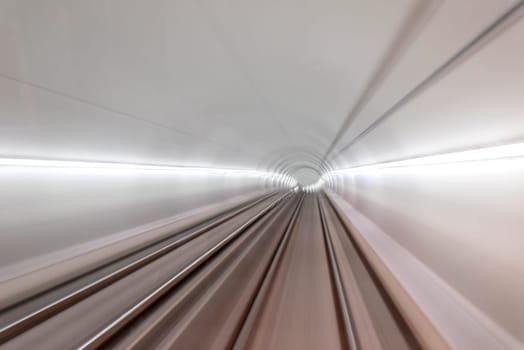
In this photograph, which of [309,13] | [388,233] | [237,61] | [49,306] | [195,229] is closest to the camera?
[309,13]

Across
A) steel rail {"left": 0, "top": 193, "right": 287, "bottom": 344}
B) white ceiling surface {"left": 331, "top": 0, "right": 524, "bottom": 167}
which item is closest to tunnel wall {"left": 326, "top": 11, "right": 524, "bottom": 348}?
white ceiling surface {"left": 331, "top": 0, "right": 524, "bottom": 167}

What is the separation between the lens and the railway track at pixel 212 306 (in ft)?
11.7

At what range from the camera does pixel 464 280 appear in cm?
419

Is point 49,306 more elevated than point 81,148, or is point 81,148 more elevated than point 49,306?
point 81,148

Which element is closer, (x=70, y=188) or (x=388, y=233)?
(x=70, y=188)

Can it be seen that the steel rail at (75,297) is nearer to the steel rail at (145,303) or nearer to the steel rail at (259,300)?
the steel rail at (145,303)

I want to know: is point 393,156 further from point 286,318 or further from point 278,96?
point 286,318

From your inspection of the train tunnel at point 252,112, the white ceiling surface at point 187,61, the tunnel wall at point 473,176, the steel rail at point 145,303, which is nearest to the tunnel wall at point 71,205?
the train tunnel at point 252,112

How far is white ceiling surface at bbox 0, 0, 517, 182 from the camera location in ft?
10.2

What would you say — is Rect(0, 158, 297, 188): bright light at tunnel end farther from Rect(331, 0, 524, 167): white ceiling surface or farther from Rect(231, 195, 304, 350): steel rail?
Rect(331, 0, 524, 167): white ceiling surface

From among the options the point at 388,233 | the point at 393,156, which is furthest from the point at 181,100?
the point at 388,233

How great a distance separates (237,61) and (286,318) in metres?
3.75

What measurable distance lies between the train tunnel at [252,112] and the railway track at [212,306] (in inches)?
1.3

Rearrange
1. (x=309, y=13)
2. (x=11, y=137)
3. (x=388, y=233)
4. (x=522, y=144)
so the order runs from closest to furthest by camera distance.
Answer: (x=522, y=144), (x=309, y=13), (x=11, y=137), (x=388, y=233)
